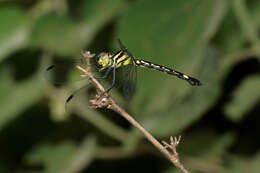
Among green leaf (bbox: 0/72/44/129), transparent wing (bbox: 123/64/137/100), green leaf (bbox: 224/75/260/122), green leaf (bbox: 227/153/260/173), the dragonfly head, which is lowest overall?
green leaf (bbox: 227/153/260/173)

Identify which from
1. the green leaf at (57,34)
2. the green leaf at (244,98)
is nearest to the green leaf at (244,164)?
the green leaf at (244,98)

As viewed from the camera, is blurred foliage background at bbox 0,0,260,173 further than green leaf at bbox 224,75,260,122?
No

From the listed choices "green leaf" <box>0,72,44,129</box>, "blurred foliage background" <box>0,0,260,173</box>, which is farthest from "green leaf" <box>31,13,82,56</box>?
"green leaf" <box>0,72,44,129</box>

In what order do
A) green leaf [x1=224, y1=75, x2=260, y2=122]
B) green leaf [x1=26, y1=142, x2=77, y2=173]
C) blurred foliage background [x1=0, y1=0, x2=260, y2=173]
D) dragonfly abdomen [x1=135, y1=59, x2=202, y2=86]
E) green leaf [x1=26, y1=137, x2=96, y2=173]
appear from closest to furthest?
dragonfly abdomen [x1=135, y1=59, x2=202, y2=86], blurred foliage background [x1=0, y1=0, x2=260, y2=173], green leaf [x1=224, y1=75, x2=260, y2=122], green leaf [x1=26, y1=137, x2=96, y2=173], green leaf [x1=26, y1=142, x2=77, y2=173]

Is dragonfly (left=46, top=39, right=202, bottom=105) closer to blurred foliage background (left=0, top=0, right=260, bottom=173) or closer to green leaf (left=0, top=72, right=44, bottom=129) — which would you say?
blurred foliage background (left=0, top=0, right=260, bottom=173)

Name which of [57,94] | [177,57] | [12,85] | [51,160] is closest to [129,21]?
[177,57]

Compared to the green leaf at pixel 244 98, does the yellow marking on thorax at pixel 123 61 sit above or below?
above

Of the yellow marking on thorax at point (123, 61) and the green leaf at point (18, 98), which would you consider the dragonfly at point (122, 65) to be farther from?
the green leaf at point (18, 98)

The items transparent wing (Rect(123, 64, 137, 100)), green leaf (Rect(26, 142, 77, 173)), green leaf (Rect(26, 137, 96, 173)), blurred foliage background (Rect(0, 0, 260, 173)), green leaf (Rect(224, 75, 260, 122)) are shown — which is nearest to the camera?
transparent wing (Rect(123, 64, 137, 100))

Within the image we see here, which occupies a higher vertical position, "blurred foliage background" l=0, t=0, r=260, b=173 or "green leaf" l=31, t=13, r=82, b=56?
"green leaf" l=31, t=13, r=82, b=56
